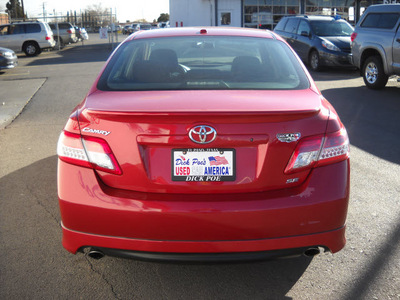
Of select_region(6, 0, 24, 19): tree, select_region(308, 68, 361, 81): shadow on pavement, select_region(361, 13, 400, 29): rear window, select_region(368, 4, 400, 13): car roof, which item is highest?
select_region(6, 0, 24, 19): tree

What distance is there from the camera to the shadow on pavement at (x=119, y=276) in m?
3.06

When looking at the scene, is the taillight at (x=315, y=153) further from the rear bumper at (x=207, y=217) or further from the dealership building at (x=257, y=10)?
the dealership building at (x=257, y=10)

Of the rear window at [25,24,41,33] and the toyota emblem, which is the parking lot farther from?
the rear window at [25,24,41,33]

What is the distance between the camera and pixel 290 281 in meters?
Result: 3.17

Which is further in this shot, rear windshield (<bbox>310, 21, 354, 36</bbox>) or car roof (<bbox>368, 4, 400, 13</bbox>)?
rear windshield (<bbox>310, 21, 354, 36</bbox>)

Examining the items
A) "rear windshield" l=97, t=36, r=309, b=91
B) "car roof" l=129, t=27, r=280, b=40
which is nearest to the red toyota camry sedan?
"rear windshield" l=97, t=36, r=309, b=91

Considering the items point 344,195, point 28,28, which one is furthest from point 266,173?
point 28,28

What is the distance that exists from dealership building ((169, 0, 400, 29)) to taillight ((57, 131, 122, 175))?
35391 millimetres

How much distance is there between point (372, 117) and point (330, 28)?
8.42 m

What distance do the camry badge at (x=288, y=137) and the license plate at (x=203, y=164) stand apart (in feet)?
0.88

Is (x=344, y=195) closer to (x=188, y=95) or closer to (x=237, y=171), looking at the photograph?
(x=237, y=171)

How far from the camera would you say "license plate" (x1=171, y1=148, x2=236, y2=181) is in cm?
263

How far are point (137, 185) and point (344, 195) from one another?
119 cm

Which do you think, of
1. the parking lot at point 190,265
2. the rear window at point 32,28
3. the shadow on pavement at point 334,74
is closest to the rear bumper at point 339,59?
the shadow on pavement at point 334,74
